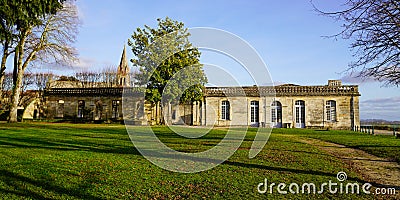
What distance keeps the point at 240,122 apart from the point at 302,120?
20.9 feet

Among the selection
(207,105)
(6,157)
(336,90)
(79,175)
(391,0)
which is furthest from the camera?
(207,105)

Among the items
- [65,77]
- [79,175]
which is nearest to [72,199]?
[79,175]

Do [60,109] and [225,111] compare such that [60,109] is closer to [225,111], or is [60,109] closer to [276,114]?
[225,111]

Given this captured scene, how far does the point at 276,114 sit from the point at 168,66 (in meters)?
13.1

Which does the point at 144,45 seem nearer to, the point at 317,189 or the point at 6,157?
the point at 6,157

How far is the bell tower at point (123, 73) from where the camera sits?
4762 centimetres

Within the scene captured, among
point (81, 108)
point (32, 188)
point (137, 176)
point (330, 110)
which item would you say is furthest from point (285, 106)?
point (32, 188)

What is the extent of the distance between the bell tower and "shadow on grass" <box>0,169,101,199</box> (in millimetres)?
36254

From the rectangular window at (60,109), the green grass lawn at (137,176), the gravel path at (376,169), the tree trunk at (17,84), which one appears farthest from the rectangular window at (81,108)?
the gravel path at (376,169)

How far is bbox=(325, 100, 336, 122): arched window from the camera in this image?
31.7 meters

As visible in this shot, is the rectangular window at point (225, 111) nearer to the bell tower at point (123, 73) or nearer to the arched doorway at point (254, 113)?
the arched doorway at point (254, 113)

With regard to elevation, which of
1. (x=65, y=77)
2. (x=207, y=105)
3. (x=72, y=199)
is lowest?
(x=72, y=199)

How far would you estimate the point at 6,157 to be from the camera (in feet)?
25.8

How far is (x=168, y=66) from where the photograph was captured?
26.4 meters
